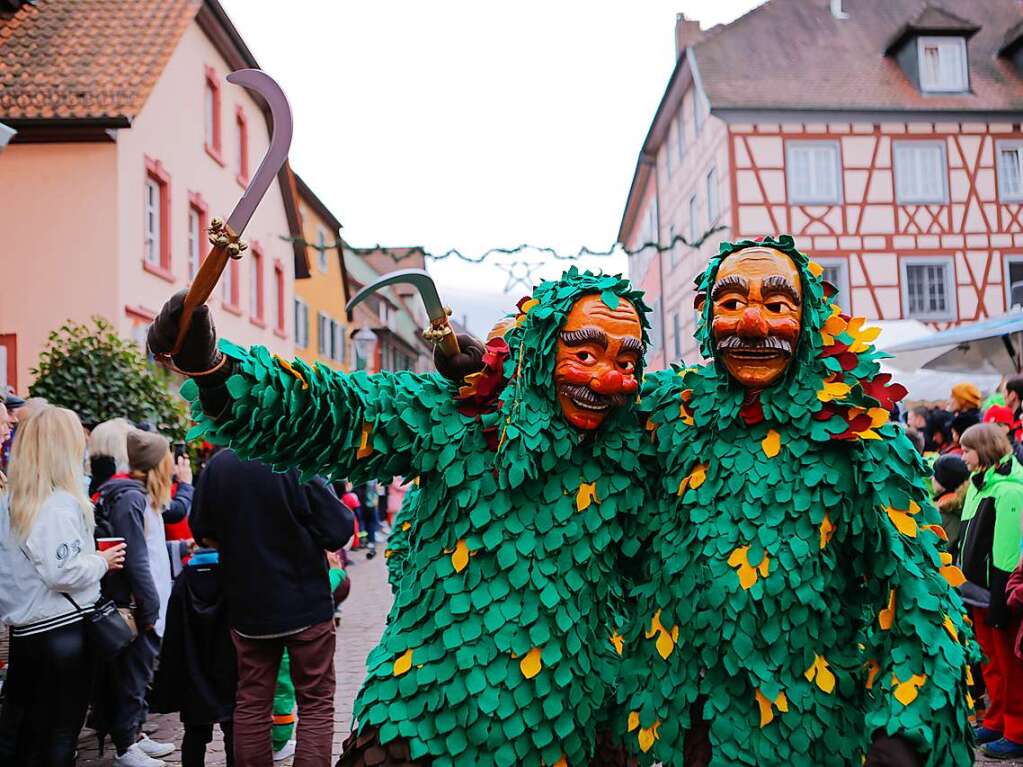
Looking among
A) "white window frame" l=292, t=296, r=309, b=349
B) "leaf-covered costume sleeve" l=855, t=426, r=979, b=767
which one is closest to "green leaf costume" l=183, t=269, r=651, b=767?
"leaf-covered costume sleeve" l=855, t=426, r=979, b=767

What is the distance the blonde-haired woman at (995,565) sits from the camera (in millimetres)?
4707

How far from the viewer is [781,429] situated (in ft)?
7.90

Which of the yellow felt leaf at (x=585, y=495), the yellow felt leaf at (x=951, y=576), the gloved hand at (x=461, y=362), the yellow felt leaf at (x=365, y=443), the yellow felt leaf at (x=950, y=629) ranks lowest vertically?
the yellow felt leaf at (x=950, y=629)

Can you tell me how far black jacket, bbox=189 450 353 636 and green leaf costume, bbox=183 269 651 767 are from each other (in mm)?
1552

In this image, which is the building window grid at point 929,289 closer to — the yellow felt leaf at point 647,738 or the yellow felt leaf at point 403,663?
the yellow felt leaf at point 647,738

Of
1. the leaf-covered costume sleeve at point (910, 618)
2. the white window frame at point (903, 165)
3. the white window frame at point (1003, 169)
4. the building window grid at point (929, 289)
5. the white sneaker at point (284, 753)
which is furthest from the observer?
the white window frame at point (1003, 169)

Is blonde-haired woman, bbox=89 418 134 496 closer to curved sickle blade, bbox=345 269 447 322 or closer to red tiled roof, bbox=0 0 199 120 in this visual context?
curved sickle blade, bbox=345 269 447 322

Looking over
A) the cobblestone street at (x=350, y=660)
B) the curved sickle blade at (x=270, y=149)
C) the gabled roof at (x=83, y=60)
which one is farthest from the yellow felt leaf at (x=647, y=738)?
the gabled roof at (x=83, y=60)

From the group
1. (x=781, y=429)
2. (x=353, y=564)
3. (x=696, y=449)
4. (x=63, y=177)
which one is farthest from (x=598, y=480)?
(x=63, y=177)

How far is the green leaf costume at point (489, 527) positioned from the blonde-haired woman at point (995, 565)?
3022 millimetres

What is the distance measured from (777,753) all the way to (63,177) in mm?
12125

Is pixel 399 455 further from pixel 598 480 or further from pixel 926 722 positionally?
pixel 926 722

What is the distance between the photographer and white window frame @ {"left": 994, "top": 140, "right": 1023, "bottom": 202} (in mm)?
19203

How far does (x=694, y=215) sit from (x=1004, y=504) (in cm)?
1713
